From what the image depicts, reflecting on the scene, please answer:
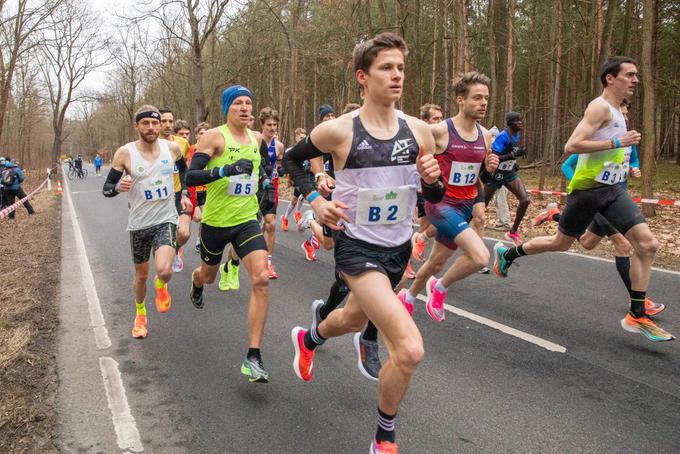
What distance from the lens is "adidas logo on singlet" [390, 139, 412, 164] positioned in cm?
285

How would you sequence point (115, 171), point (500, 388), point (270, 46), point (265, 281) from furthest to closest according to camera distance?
point (270, 46) → point (115, 171) → point (265, 281) → point (500, 388)

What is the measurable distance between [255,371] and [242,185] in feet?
5.55

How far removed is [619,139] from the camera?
4309 mm

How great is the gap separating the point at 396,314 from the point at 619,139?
9.87 feet

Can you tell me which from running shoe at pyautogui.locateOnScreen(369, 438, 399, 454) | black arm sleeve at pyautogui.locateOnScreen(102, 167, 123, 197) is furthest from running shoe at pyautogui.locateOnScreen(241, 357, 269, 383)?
black arm sleeve at pyautogui.locateOnScreen(102, 167, 123, 197)

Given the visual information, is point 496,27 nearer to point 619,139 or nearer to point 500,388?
point 619,139

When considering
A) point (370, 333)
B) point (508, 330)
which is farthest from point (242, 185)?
point (508, 330)

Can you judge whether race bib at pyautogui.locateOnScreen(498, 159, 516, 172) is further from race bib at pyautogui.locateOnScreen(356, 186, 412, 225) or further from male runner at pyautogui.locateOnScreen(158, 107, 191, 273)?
race bib at pyautogui.locateOnScreen(356, 186, 412, 225)

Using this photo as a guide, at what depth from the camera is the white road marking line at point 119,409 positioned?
2922mm

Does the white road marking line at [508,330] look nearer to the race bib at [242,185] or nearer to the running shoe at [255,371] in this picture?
the running shoe at [255,371]

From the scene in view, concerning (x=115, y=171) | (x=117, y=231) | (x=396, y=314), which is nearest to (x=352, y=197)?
(x=396, y=314)

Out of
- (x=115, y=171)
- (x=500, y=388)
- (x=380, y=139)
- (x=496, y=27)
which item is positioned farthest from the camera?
(x=496, y=27)

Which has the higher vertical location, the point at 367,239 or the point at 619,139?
the point at 619,139

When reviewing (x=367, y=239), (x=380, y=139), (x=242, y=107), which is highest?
(x=242, y=107)
